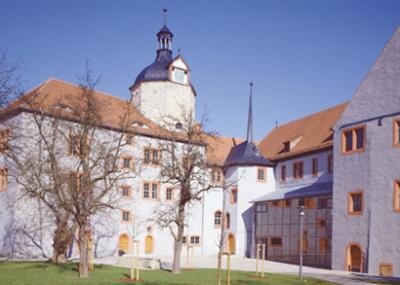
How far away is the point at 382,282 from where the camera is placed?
71.0 ft

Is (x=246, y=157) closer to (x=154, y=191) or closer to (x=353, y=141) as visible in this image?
(x=154, y=191)

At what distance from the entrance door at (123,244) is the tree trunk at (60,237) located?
32.1ft

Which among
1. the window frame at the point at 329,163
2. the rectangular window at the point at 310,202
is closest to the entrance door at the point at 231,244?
the rectangular window at the point at 310,202

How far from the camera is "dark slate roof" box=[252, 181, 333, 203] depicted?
3169 centimetres

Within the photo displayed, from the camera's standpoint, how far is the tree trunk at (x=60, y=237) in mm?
27141

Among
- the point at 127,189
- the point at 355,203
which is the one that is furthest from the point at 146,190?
the point at 355,203

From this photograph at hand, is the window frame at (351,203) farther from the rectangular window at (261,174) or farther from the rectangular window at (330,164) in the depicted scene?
the rectangular window at (261,174)

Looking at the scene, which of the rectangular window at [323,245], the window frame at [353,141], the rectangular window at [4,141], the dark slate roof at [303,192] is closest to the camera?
the rectangular window at [4,141]

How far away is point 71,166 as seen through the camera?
33750mm

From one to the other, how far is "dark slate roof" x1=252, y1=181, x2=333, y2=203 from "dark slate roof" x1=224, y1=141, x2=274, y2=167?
2.84 m

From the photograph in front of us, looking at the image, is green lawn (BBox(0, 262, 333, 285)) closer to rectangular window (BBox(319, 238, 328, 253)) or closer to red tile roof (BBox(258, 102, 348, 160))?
rectangular window (BBox(319, 238, 328, 253))

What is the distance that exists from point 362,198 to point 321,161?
7.59 metres

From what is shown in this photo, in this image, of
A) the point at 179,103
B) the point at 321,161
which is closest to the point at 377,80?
the point at 321,161

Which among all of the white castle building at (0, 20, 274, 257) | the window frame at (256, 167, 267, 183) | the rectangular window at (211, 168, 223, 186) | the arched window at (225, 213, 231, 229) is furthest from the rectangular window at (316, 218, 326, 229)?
the rectangular window at (211, 168, 223, 186)
